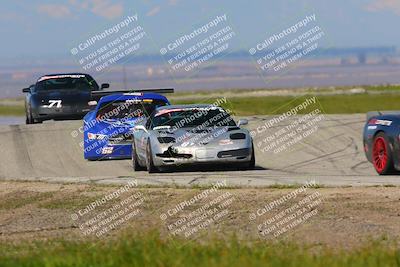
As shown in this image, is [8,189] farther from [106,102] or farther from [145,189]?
[106,102]

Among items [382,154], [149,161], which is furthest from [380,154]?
[149,161]

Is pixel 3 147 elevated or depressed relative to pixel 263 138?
elevated

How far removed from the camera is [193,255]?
10547mm

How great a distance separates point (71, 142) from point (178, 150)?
7.71 m

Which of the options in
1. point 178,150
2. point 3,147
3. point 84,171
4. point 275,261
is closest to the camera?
point 275,261

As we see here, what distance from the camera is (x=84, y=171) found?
943 inches

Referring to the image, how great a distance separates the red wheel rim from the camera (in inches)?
766

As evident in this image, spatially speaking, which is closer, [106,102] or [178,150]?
[178,150]

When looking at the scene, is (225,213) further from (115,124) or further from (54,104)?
(54,104)

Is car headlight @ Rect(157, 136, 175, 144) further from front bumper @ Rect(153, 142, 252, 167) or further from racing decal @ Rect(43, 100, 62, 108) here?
racing decal @ Rect(43, 100, 62, 108)

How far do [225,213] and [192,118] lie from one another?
7672mm

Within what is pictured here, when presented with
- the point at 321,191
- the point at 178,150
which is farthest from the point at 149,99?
the point at 321,191

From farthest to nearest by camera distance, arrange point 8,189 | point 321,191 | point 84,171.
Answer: point 84,171 < point 8,189 < point 321,191

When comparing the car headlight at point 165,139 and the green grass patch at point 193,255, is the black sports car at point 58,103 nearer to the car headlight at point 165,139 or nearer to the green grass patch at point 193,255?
the car headlight at point 165,139
